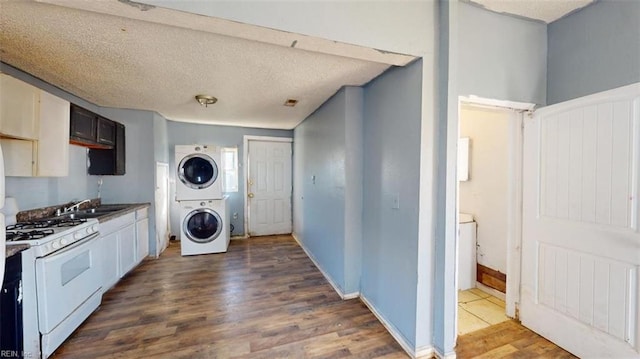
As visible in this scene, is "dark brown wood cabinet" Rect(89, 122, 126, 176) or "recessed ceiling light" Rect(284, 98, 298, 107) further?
"dark brown wood cabinet" Rect(89, 122, 126, 176)

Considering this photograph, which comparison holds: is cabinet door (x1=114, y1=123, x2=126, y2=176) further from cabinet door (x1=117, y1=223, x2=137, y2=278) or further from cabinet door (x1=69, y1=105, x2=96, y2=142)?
cabinet door (x1=117, y1=223, x2=137, y2=278)

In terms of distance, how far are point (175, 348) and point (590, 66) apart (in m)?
3.59

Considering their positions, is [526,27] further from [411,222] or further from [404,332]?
[404,332]

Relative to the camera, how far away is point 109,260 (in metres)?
2.59

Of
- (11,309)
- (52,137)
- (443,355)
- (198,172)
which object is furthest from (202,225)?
(443,355)

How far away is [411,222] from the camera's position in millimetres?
1843

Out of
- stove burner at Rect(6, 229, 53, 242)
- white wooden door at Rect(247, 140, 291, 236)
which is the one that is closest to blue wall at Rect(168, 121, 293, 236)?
white wooden door at Rect(247, 140, 291, 236)

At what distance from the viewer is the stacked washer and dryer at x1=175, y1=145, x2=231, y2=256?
392 centimetres

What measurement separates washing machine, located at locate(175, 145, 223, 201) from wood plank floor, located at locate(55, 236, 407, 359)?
1.15 metres

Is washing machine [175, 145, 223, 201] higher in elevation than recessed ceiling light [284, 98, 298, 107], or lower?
lower

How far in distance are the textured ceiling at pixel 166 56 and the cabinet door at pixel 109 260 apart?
1593mm

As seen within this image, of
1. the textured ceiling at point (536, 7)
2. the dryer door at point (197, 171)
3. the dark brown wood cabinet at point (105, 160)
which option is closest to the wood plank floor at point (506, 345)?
the textured ceiling at point (536, 7)

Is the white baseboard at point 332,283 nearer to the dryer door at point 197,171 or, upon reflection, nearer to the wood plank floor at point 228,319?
the wood plank floor at point 228,319

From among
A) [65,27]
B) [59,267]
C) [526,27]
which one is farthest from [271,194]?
[526,27]
